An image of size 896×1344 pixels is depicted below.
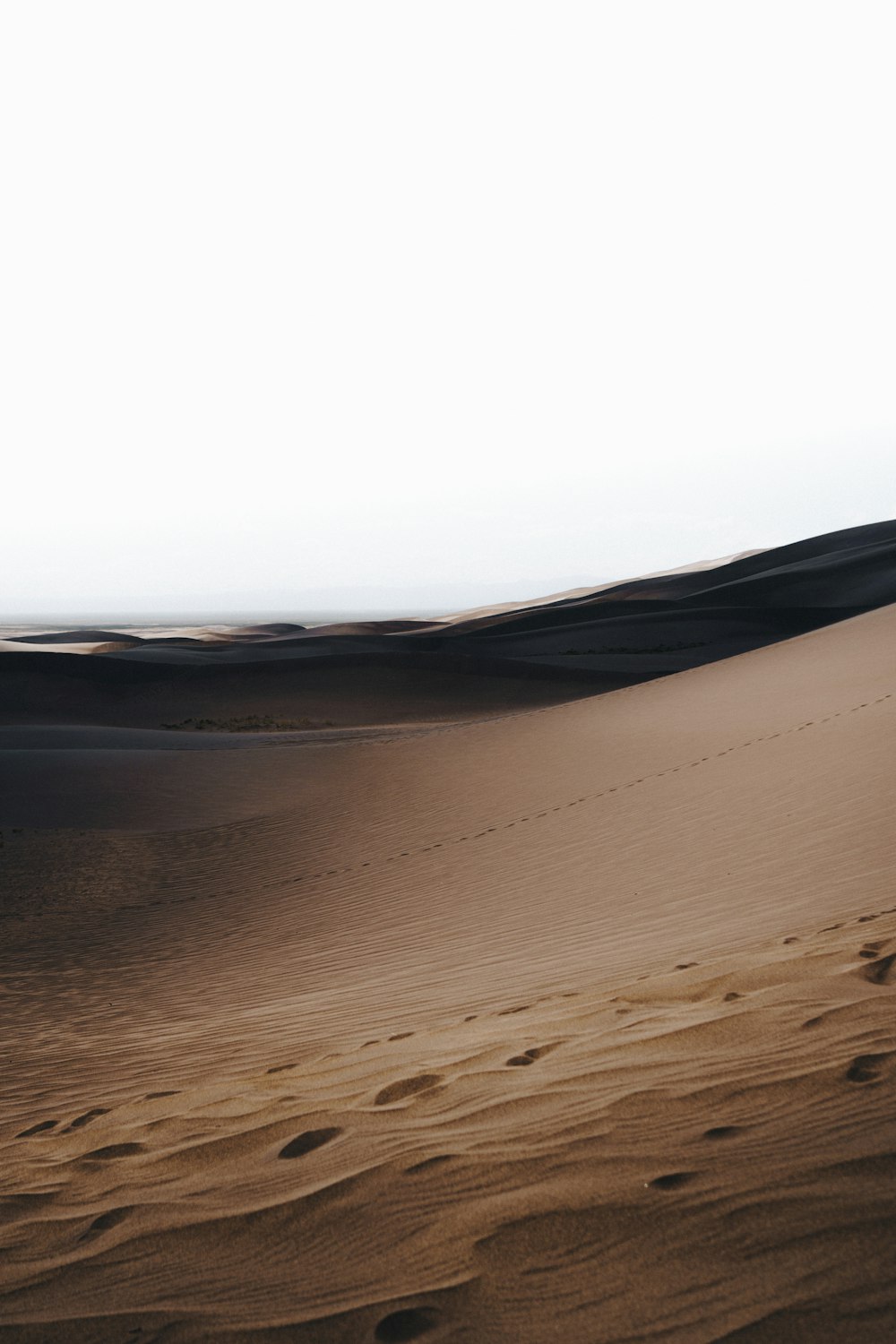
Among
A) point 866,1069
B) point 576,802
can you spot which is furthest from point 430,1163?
point 576,802

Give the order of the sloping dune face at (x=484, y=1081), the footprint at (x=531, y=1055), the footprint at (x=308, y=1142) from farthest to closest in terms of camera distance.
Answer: the footprint at (x=531, y=1055) < the footprint at (x=308, y=1142) < the sloping dune face at (x=484, y=1081)

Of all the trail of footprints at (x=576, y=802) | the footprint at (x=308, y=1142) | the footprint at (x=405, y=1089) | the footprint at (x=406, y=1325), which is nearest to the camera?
the footprint at (x=406, y=1325)

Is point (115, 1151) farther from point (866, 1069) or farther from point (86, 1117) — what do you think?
point (866, 1069)

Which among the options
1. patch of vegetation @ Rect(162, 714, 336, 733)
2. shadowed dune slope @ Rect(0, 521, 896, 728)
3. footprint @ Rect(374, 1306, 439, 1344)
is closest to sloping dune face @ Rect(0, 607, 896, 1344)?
footprint @ Rect(374, 1306, 439, 1344)

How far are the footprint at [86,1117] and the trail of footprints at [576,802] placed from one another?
6.07 meters

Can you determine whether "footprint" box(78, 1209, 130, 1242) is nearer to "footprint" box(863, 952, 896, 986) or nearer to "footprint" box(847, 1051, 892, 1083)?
"footprint" box(847, 1051, 892, 1083)

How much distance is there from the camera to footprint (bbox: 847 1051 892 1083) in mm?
3330

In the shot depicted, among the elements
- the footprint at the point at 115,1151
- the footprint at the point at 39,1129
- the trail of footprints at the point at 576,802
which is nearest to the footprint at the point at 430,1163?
the footprint at the point at 115,1151

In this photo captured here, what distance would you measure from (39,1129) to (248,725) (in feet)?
76.0

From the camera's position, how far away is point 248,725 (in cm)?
2747

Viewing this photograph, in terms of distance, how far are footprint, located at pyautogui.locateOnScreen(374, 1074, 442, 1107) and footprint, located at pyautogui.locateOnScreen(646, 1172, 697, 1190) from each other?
1247 millimetres

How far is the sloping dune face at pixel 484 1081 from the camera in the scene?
8.65ft

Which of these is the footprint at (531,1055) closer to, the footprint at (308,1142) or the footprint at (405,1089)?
the footprint at (405,1089)

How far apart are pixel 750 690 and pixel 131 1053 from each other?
1319 centimetres
